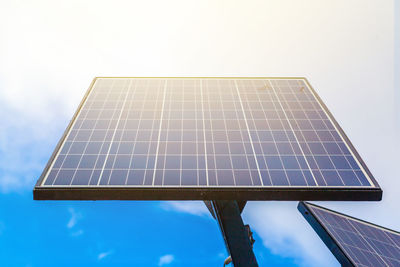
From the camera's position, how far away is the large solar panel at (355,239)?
423 inches

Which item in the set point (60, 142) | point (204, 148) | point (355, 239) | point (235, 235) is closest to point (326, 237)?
point (355, 239)

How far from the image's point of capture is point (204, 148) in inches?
402

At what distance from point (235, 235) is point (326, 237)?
4.48 metres

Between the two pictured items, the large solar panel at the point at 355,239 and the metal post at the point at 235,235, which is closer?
the metal post at the point at 235,235

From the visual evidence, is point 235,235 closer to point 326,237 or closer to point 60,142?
point 326,237

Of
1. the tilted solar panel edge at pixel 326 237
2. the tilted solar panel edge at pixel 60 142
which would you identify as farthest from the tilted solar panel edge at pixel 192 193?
the tilted solar panel edge at pixel 326 237

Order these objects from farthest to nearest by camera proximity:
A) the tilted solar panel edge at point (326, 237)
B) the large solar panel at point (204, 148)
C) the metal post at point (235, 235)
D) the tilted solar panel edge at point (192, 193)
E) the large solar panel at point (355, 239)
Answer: the large solar panel at point (355, 239) → the tilted solar panel edge at point (326, 237) → the metal post at point (235, 235) → the large solar panel at point (204, 148) → the tilted solar panel edge at point (192, 193)

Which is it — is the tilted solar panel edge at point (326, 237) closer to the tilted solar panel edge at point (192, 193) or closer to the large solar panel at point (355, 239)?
the large solar panel at point (355, 239)

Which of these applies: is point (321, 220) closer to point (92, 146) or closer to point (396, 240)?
point (396, 240)

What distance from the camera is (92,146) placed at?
33.4 feet

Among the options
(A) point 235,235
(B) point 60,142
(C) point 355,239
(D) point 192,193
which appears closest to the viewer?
(D) point 192,193

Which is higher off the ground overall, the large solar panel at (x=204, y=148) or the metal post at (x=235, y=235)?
the large solar panel at (x=204, y=148)

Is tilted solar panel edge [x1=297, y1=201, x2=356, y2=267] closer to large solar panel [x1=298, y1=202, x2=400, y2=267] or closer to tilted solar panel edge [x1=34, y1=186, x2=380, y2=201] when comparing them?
large solar panel [x1=298, y1=202, x2=400, y2=267]

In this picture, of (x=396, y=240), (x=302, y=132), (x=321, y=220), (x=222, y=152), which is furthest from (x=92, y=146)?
(x=396, y=240)
